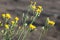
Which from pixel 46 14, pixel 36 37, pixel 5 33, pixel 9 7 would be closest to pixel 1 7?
pixel 9 7

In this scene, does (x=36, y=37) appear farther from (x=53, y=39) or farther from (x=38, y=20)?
(x=38, y=20)

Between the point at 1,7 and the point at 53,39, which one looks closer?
the point at 53,39

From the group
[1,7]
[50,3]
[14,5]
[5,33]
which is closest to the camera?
[5,33]

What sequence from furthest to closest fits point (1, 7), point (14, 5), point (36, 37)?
point (14, 5) < point (1, 7) < point (36, 37)

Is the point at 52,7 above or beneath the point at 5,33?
beneath

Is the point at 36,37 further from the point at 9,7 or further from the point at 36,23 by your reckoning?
the point at 9,7

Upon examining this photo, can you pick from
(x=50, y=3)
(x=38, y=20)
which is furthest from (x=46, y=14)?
(x=50, y=3)
